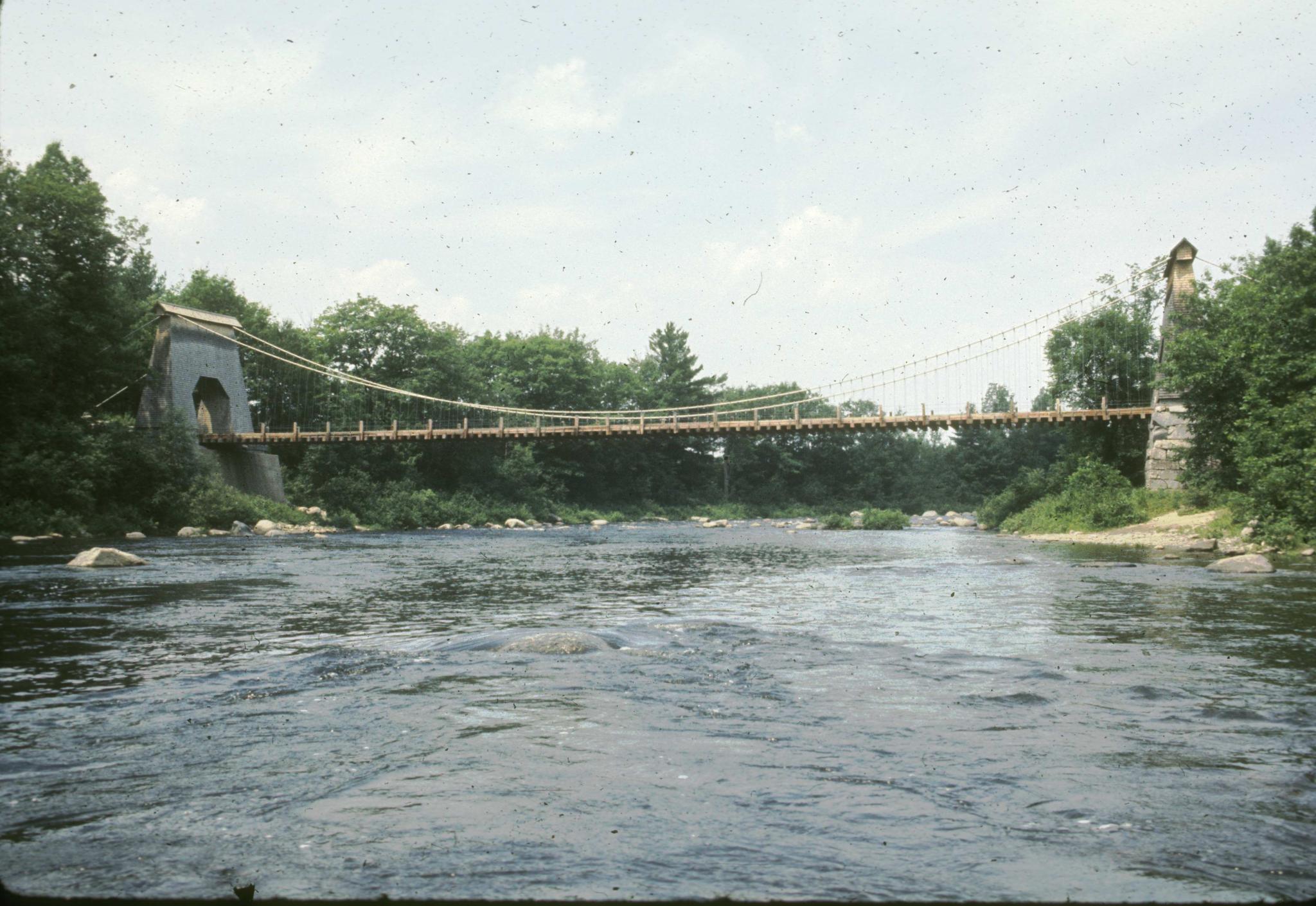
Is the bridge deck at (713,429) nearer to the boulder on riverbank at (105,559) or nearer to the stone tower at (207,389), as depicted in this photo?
the stone tower at (207,389)

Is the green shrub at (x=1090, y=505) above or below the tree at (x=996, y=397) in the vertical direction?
below

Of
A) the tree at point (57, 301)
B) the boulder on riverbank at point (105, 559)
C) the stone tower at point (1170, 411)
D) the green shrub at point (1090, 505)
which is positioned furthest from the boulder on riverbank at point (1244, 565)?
the tree at point (57, 301)

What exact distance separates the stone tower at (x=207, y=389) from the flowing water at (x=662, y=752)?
95.9 ft

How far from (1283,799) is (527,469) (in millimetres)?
55409

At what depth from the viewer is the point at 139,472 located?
101 ft

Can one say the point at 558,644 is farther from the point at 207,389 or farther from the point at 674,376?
the point at 674,376

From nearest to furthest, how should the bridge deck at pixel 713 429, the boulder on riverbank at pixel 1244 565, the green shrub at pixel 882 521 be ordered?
the boulder on riverbank at pixel 1244 565
the bridge deck at pixel 713 429
the green shrub at pixel 882 521

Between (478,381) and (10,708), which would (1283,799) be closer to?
(10,708)

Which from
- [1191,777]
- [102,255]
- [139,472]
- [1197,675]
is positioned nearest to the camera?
[1191,777]

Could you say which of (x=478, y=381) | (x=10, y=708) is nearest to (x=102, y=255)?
(x=478, y=381)

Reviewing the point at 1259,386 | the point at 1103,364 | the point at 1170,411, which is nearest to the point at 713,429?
the point at 1103,364

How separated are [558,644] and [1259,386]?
19895 millimetres

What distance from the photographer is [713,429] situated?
4581cm

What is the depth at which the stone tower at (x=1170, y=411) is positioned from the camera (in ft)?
94.6
